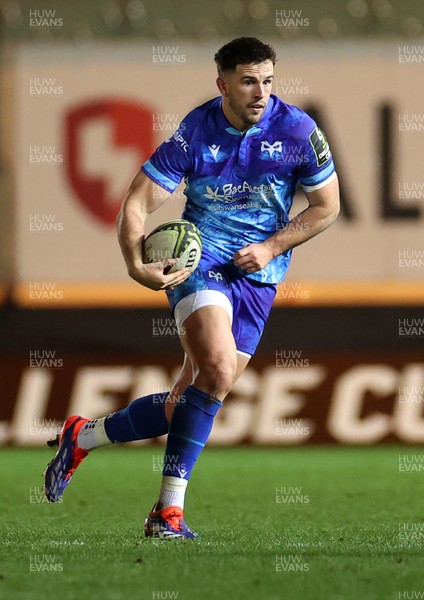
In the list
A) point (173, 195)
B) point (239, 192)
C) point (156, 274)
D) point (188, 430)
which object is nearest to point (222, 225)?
point (239, 192)

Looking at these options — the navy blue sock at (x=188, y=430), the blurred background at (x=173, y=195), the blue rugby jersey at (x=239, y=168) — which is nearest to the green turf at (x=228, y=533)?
the navy blue sock at (x=188, y=430)

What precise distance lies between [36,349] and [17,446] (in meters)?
0.81

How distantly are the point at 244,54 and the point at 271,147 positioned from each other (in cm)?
43

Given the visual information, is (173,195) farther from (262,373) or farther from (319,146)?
(319,146)

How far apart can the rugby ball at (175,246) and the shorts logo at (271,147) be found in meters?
0.51

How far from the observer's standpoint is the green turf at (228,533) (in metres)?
4.23

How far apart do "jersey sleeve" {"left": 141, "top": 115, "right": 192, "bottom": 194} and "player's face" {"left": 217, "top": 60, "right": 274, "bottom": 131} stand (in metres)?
0.22

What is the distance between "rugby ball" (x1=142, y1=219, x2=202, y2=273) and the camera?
5430 millimetres

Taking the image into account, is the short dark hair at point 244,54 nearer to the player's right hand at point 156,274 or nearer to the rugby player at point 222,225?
the rugby player at point 222,225

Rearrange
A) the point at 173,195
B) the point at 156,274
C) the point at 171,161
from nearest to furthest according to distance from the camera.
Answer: the point at 156,274 → the point at 171,161 → the point at 173,195

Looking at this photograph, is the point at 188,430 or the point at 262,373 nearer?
the point at 188,430

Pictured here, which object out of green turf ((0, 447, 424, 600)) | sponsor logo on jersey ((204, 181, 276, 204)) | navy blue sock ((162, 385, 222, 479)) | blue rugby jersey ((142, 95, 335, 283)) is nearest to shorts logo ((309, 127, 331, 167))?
blue rugby jersey ((142, 95, 335, 283))

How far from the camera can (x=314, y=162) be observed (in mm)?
5793

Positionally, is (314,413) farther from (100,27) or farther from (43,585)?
(43,585)
